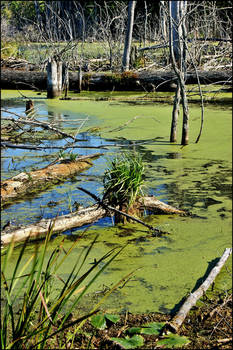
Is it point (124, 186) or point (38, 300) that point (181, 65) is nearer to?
point (124, 186)

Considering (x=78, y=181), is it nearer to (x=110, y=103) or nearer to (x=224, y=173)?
(x=224, y=173)

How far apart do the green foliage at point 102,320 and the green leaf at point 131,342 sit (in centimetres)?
14

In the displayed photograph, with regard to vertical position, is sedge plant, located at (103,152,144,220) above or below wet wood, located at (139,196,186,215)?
above

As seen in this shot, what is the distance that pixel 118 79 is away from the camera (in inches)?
479

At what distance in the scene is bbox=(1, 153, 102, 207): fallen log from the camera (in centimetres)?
454

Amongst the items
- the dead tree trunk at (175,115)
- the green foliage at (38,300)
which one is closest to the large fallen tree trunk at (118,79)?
the dead tree trunk at (175,115)

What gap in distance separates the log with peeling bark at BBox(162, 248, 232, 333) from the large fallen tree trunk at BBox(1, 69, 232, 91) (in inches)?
334

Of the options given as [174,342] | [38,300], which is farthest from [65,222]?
[38,300]

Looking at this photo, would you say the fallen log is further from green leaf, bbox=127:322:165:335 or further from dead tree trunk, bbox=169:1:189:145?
green leaf, bbox=127:322:165:335

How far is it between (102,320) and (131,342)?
0.75 feet

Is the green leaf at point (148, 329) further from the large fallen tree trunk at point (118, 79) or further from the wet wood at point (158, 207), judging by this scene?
the large fallen tree trunk at point (118, 79)

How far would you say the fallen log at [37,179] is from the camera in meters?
4.54

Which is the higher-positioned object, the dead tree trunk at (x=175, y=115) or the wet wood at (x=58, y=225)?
the dead tree trunk at (x=175, y=115)

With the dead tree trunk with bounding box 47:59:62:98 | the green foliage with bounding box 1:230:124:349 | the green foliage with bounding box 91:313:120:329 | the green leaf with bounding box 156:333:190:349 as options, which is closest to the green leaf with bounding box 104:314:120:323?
the green foliage with bounding box 91:313:120:329
